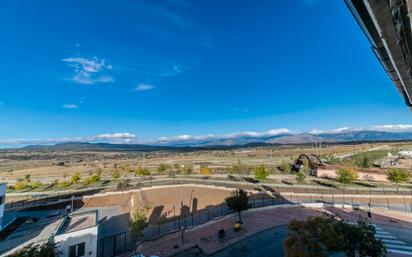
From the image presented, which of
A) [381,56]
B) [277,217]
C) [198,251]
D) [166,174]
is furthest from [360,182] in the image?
[381,56]

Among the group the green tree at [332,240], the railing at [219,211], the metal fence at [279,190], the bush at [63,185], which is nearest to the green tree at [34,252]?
the railing at [219,211]

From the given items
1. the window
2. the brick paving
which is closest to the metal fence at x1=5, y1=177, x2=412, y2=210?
the brick paving

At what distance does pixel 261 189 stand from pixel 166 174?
38.5 meters

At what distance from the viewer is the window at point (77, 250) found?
65.1 feet

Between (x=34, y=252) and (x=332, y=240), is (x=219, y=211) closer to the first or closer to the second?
(x=332, y=240)

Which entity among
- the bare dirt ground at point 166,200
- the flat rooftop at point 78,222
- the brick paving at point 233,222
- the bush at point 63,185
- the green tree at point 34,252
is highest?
the green tree at point 34,252

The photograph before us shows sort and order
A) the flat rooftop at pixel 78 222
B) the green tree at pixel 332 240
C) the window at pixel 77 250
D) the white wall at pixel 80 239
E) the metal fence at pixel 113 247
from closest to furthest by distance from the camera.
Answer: the green tree at pixel 332 240 → the white wall at pixel 80 239 → the window at pixel 77 250 → the flat rooftop at pixel 78 222 → the metal fence at pixel 113 247

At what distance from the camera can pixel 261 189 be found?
51.9 m

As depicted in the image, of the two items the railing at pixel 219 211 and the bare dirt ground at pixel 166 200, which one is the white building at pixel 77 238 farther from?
the bare dirt ground at pixel 166 200

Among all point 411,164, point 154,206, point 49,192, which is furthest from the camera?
point 411,164

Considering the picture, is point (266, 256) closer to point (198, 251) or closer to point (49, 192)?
point (198, 251)

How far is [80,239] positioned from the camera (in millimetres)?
20594

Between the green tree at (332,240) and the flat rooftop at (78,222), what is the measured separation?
64.5 feet

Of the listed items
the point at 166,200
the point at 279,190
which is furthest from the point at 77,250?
the point at 279,190
